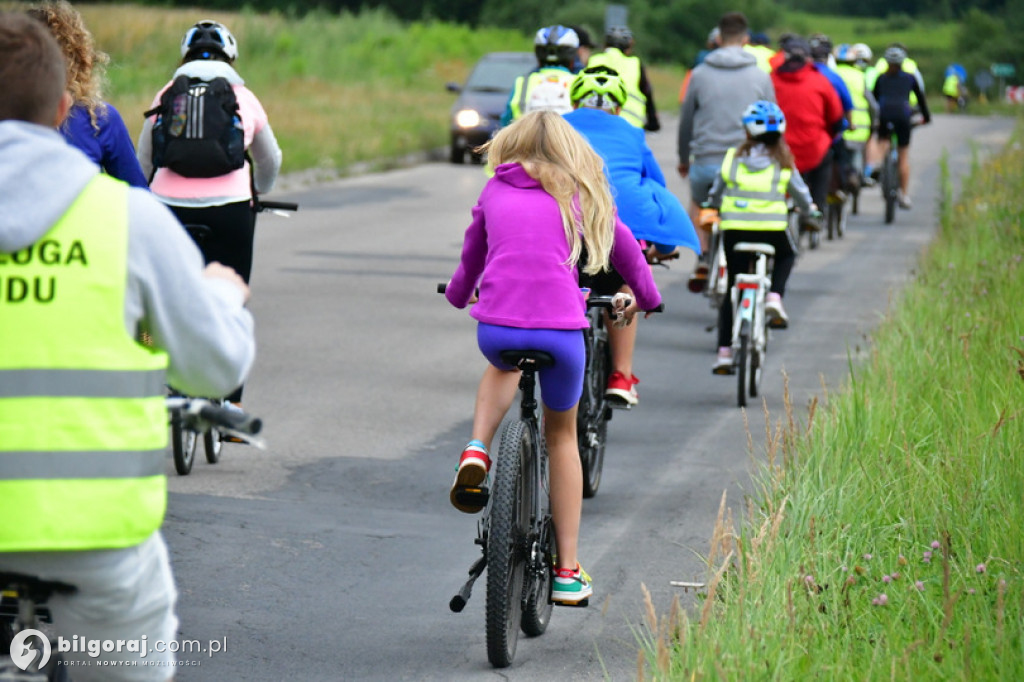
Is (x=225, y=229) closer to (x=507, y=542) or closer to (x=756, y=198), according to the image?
(x=507, y=542)

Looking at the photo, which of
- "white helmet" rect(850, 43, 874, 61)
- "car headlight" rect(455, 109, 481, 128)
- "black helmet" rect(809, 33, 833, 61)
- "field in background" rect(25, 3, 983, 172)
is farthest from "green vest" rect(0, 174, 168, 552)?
"car headlight" rect(455, 109, 481, 128)

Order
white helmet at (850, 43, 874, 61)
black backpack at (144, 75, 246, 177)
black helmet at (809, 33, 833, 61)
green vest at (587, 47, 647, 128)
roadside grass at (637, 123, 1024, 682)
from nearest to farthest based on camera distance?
1. roadside grass at (637, 123, 1024, 682)
2. black backpack at (144, 75, 246, 177)
3. green vest at (587, 47, 647, 128)
4. black helmet at (809, 33, 833, 61)
5. white helmet at (850, 43, 874, 61)

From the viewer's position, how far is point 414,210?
66.8 feet

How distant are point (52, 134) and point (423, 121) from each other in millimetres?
28502

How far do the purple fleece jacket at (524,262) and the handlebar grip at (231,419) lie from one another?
2260 mm

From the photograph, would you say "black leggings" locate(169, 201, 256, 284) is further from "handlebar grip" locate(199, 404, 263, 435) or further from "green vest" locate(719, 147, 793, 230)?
"handlebar grip" locate(199, 404, 263, 435)

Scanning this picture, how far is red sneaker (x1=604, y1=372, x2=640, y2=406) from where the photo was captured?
766 centimetres

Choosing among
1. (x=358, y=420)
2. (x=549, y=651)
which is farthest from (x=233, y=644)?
(x=358, y=420)

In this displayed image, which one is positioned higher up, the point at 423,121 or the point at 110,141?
the point at 110,141

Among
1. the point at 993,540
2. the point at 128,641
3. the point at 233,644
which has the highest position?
the point at 128,641

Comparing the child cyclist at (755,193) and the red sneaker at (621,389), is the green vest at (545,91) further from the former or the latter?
the red sneaker at (621,389)

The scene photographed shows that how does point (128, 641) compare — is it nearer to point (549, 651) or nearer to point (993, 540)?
point (549, 651)

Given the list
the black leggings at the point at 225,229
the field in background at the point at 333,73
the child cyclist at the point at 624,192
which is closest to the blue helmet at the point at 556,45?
the child cyclist at the point at 624,192

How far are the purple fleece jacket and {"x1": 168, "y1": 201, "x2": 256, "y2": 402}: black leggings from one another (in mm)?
2280
